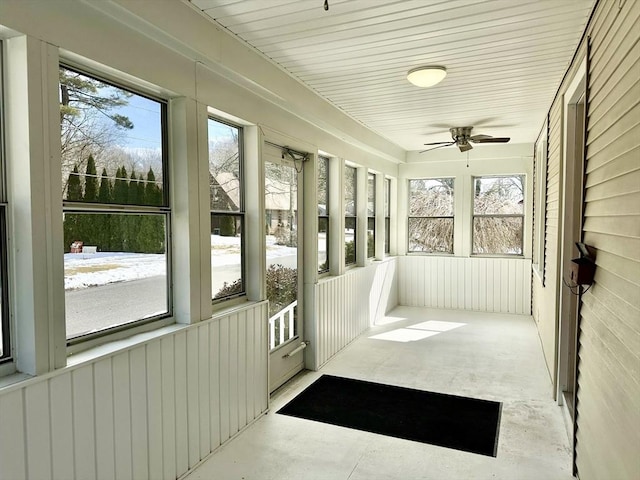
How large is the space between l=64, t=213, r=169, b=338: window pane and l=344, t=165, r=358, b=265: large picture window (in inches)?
129

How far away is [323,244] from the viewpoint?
4.87 metres

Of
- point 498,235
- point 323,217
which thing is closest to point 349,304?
point 323,217

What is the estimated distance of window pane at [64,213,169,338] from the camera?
2.03 metres

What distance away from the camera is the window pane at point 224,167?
2967 millimetres

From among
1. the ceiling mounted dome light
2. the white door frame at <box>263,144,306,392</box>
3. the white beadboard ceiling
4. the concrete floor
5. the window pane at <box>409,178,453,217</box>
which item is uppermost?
the white beadboard ceiling

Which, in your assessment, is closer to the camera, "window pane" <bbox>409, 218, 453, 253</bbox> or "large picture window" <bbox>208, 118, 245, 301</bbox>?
"large picture window" <bbox>208, 118, 245, 301</bbox>

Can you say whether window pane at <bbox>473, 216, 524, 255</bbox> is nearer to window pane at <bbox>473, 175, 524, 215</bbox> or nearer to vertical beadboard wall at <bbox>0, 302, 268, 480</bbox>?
window pane at <bbox>473, 175, 524, 215</bbox>

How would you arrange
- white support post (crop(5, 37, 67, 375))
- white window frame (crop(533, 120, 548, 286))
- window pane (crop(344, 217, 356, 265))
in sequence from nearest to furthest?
white support post (crop(5, 37, 67, 375)) < white window frame (crop(533, 120, 548, 286)) < window pane (crop(344, 217, 356, 265))

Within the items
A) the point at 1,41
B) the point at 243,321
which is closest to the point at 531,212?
the point at 243,321

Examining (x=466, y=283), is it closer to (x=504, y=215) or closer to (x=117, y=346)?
(x=504, y=215)

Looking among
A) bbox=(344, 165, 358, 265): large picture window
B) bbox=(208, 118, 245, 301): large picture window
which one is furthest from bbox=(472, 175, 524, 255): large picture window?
bbox=(208, 118, 245, 301): large picture window

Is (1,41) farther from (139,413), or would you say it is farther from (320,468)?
(320,468)

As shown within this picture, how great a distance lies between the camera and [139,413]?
2223 millimetres

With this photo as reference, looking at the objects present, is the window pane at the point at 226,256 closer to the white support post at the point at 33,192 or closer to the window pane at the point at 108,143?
the window pane at the point at 108,143
